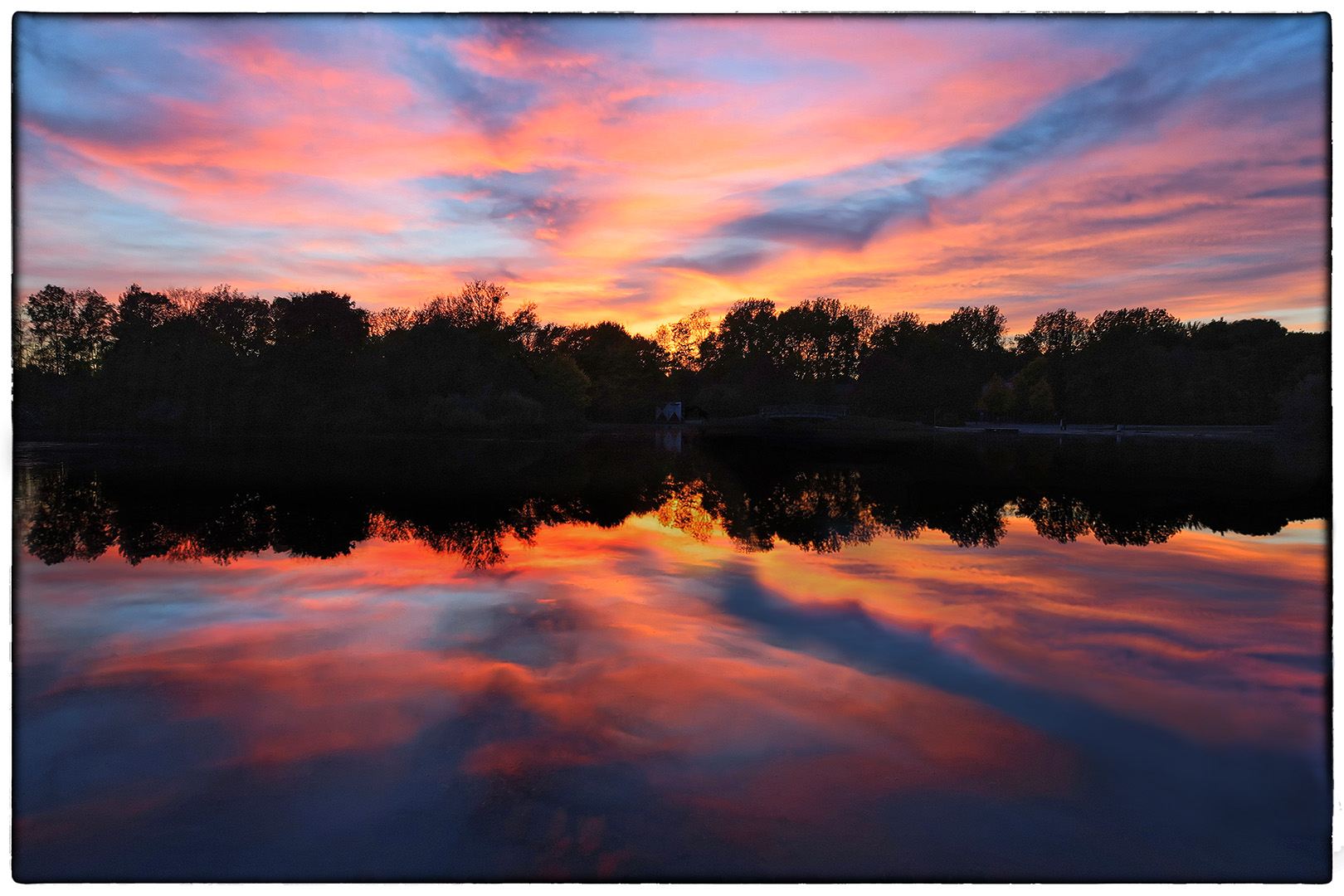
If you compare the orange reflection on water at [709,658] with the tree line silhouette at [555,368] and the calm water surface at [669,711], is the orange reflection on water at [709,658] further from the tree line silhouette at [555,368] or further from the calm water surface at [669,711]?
the tree line silhouette at [555,368]

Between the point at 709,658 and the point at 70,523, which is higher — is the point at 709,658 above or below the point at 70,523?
below

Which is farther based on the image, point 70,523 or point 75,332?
point 75,332

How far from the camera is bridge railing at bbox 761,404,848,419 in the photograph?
3187 inches

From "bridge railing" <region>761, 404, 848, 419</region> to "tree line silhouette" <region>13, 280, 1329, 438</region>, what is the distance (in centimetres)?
884

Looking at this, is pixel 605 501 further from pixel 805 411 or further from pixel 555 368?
pixel 805 411

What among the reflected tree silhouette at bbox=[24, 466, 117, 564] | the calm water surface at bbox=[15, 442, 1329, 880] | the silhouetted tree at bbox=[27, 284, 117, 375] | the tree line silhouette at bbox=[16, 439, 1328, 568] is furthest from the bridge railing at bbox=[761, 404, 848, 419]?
the reflected tree silhouette at bbox=[24, 466, 117, 564]

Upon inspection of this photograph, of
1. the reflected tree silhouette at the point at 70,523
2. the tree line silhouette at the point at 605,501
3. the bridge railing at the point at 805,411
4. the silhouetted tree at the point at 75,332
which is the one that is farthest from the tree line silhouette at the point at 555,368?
the bridge railing at the point at 805,411

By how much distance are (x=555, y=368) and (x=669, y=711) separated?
7572cm

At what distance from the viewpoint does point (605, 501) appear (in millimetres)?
19516

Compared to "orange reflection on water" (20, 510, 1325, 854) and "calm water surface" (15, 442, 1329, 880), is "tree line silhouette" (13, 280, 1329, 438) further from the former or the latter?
"calm water surface" (15, 442, 1329, 880)

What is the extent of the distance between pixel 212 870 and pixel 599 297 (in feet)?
103

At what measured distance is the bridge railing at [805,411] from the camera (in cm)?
8094

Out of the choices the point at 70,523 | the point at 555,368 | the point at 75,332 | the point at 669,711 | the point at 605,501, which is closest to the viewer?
the point at 669,711

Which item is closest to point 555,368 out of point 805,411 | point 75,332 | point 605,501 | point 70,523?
point 805,411
